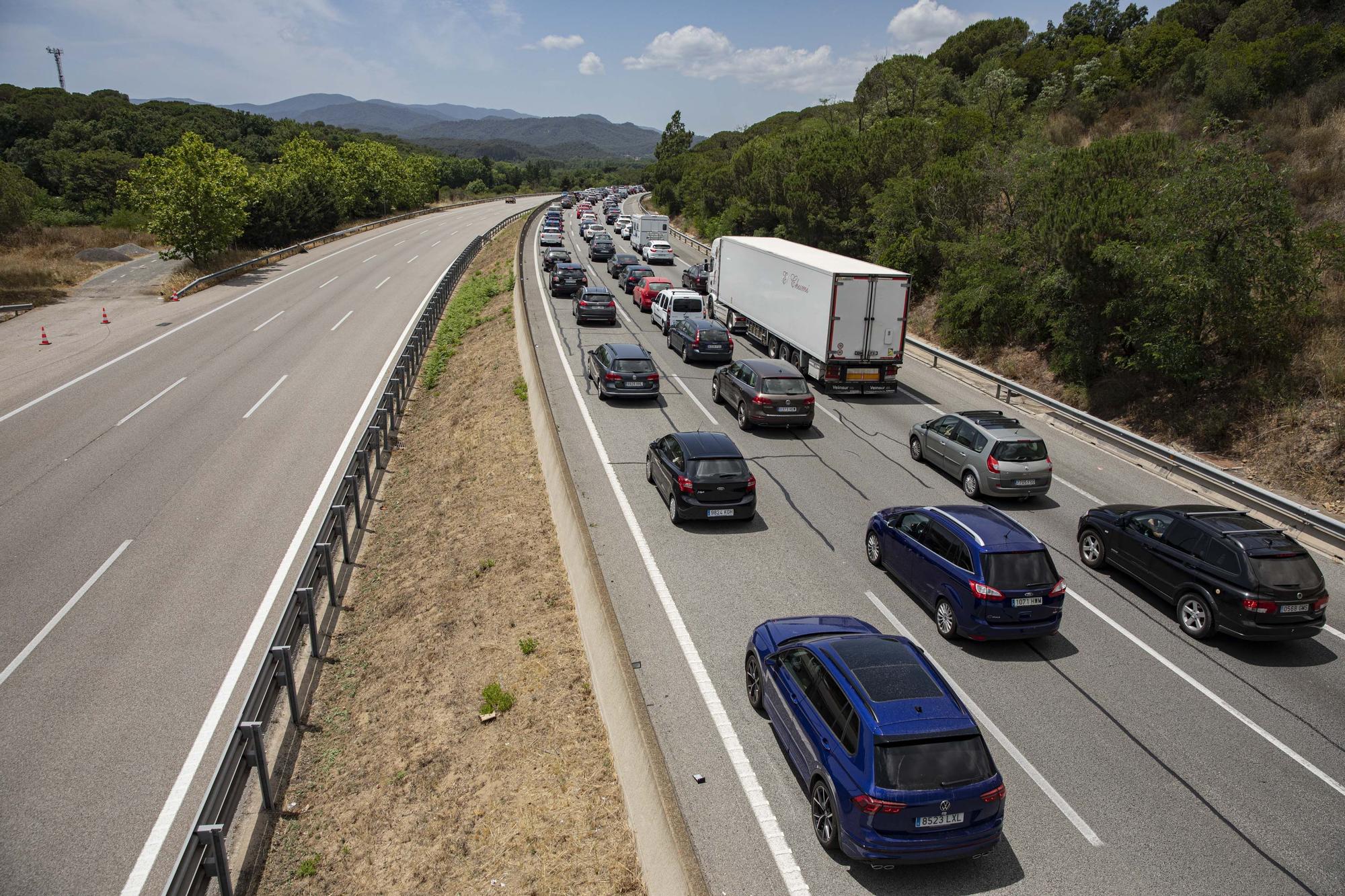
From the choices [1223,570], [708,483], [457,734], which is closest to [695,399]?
[708,483]

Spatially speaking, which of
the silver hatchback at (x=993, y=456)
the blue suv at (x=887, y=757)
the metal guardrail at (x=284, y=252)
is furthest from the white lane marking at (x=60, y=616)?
the metal guardrail at (x=284, y=252)

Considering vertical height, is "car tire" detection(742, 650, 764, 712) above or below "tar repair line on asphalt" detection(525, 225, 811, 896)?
above

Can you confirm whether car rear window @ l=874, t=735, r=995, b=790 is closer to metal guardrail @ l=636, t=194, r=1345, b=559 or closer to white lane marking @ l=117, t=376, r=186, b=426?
metal guardrail @ l=636, t=194, r=1345, b=559

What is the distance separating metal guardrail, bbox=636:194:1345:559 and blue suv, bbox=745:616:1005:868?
35.7 feet

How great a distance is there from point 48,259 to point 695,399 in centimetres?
4305

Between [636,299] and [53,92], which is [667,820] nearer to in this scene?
[636,299]

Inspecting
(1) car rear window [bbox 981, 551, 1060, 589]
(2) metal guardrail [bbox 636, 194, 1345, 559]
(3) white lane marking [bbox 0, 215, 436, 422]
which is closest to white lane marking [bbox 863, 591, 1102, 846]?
(1) car rear window [bbox 981, 551, 1060, 589]

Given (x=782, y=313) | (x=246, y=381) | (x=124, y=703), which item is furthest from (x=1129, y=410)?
(x=246, y=381)

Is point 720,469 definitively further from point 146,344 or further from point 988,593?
point 146,344

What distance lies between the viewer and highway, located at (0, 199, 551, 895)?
8.66 metres

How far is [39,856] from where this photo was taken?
7.95m

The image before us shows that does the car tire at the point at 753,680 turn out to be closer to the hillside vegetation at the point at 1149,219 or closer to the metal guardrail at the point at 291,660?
the metal guardrail at the point at 291,660

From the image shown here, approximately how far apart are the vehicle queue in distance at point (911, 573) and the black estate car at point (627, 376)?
51mm

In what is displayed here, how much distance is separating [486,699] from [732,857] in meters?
4.42
